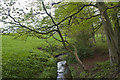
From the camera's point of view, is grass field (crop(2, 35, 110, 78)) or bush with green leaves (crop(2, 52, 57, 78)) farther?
grass field (crop(2, 35, 110, 78))

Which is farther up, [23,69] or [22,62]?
[22,62]

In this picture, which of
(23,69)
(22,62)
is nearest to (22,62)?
(22,62)

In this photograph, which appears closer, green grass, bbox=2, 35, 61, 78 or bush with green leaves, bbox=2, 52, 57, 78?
bush with green leaves, bbox=2, 52, 57, 78

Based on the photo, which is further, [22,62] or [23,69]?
[22,62]

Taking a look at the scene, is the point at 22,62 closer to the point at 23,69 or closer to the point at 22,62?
the point at 22,62

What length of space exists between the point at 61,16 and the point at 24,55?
3.86 metres

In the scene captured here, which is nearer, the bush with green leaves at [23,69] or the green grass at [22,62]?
the bush with green leaves at [23,69]

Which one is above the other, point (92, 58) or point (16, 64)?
point (16, 64)

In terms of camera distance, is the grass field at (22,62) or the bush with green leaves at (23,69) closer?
the bush with green leaves at (23,69)

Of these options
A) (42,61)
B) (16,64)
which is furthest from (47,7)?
(42,61)

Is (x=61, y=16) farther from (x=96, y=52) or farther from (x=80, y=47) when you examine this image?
(x=96, y=52)

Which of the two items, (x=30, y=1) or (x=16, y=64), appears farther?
(x=16, y=64)

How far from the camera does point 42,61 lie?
23.4 feet

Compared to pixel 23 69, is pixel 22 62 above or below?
above
